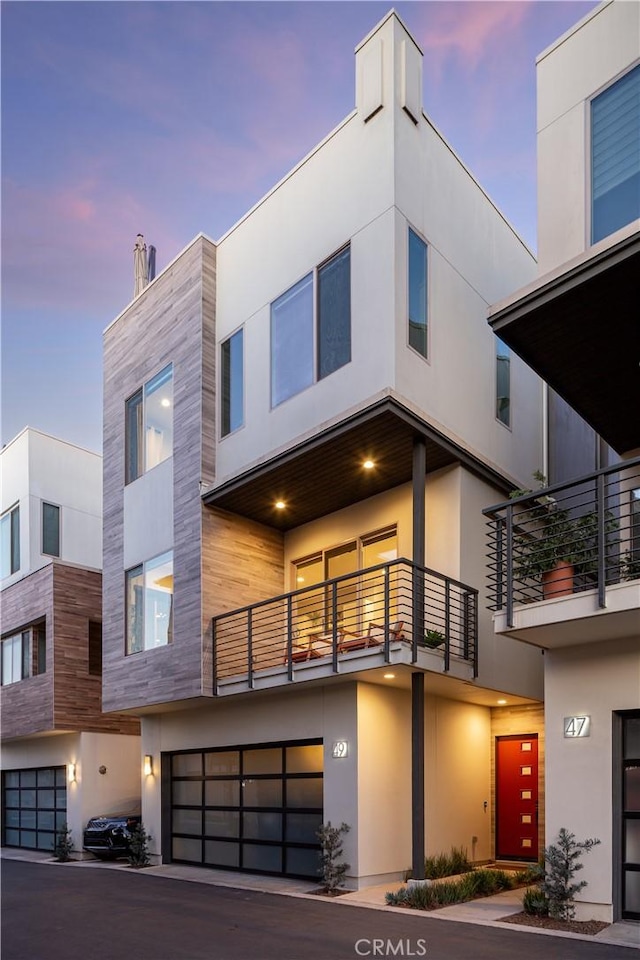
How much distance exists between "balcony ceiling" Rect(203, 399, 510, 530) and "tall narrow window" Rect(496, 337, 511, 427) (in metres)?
1.27

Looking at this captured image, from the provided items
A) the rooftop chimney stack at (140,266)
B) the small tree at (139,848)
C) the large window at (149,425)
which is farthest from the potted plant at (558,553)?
the rooftop chimney stack at (140,266)

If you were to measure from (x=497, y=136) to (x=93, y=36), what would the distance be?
Result: 335 inches

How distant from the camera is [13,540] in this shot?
23172mm

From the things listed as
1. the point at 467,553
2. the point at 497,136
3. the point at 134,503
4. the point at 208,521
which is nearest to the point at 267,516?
the point at 208,521

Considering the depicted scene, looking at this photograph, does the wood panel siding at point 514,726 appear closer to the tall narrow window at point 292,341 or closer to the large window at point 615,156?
the tall narrow window at point 292,341

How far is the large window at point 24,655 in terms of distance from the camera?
20188 mm

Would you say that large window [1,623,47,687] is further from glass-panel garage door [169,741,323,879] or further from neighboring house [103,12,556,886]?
glass-panel garage door [169,741,323,879]

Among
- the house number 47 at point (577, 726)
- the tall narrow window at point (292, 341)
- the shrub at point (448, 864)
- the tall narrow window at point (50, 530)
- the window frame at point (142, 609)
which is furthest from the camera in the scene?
the tall narrow window at point (50, 530)

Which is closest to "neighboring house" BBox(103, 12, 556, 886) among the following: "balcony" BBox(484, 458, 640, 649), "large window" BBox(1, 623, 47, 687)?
"balcony" BBox(484, 458, 640, 649)

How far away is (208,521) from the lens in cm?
1409

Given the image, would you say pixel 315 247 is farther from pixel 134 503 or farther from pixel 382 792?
pixel 382 792

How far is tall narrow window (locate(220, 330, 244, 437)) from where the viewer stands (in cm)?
1423

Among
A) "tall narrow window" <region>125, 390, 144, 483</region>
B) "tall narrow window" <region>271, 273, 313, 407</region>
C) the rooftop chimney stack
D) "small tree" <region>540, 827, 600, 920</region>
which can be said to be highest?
the rooftop chimney stack

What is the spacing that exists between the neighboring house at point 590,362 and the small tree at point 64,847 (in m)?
11.9
